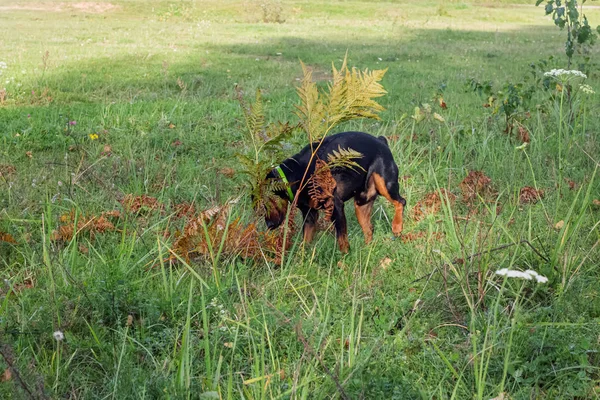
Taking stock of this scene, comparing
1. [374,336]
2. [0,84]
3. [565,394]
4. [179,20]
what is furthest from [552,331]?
[179,20]

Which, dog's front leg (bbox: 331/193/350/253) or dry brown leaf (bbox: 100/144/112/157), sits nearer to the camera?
dog's front leg (bbox: 331/193/350/253)

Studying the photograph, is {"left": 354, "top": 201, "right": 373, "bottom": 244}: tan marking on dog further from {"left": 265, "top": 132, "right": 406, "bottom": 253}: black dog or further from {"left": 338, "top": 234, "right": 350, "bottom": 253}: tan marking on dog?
{"left": 338, "top": 234, "right": 350, "bottom": 253}: tan marking on dog

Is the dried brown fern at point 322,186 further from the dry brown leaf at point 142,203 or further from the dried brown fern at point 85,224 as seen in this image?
the dried brown fern at point 85,224

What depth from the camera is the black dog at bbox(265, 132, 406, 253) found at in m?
3.82

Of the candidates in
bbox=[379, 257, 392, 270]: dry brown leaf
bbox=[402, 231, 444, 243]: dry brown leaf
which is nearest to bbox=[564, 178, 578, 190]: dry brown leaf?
bbox=[402, 231, 444, 243]: dry brown leaf

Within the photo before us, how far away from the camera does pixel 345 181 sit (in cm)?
400

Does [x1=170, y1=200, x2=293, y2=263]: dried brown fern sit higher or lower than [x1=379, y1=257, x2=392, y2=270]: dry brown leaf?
higher

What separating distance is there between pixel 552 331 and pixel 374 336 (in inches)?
28.8

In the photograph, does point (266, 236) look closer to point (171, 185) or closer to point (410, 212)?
point (410, 212)

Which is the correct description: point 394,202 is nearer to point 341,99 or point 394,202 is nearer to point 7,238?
point 341,99

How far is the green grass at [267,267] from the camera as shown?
2473 mm

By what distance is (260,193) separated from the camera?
3.67 meters

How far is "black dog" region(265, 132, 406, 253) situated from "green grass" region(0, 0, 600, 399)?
18 centimetres

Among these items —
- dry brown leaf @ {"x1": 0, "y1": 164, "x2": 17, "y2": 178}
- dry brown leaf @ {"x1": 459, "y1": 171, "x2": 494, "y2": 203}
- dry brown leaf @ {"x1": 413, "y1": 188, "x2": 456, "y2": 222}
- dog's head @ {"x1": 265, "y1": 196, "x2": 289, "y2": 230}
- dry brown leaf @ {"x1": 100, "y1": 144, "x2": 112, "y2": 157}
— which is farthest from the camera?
dry brown leaf @ {"x1": 100, "y1": 144, "x2": 112, "y2": 157}
